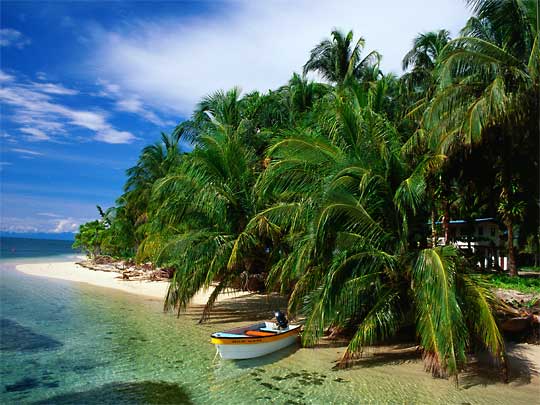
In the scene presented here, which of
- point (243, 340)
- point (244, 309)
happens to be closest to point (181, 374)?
point (243, 340)

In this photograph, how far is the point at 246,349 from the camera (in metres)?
10.4

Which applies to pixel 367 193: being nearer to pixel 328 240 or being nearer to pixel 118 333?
pixel 328 240

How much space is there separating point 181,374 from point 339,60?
22.6 metres

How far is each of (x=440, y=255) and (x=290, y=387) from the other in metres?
4.19

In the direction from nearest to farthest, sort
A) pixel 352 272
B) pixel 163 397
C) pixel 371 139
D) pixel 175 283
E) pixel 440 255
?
pixel 163 397 → pixel 440 255 → pixel 352 272 → pixel 371 139 → pixel 175 283

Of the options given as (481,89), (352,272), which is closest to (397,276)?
(352,272)

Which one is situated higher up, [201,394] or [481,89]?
[481,89]

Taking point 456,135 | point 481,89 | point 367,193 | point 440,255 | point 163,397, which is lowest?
point 163,397

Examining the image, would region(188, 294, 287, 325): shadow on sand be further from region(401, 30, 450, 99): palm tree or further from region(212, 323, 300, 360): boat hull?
region(401, 30, 450, 99): palm tree

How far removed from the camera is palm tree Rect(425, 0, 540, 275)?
12.0 meters

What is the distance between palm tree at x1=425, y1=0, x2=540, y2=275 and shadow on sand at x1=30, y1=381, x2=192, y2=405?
33.0 feet

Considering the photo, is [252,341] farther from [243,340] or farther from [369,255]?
[369,255]

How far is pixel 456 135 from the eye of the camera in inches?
518

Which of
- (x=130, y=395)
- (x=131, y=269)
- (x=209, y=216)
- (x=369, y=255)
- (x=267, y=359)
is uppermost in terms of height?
(x=209, y=216)
